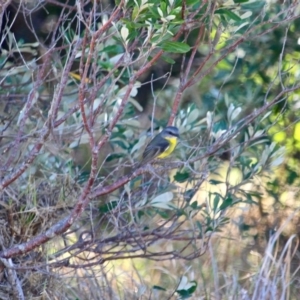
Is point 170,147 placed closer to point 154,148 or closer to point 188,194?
point 154,148

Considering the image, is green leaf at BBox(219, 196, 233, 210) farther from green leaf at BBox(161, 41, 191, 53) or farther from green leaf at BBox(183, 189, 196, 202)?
green leaf at BBox(161, 41, 191, 53)

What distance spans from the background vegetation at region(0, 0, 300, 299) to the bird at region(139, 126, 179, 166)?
0.05 m

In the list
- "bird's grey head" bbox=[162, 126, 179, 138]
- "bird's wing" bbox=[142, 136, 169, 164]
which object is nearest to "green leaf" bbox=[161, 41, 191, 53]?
"bird's grey head" bbox=[162, 126, 179, 138]

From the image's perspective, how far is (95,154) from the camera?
2305 millimetres

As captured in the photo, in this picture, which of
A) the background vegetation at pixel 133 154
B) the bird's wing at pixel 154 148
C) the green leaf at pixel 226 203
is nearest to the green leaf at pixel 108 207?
the background vegetation at pixel 133 154

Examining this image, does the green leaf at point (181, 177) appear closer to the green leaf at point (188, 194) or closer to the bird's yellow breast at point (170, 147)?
the green leaf at point (188, 194)

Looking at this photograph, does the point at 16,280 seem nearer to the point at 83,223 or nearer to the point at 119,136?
the point at 83,223

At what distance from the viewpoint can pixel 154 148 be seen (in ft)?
12.0

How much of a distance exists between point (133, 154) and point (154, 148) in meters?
0.18

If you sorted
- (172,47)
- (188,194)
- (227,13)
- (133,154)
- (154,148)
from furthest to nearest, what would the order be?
(154,148) < (133,154) < (188,194) < (227,13) < (172,47)

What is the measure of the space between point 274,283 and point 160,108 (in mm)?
1983

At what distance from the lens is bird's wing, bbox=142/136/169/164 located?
11.8ft

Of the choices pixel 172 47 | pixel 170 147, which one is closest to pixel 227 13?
pixel 172 47

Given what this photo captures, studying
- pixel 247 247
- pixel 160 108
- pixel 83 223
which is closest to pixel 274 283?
pixel 83 223
